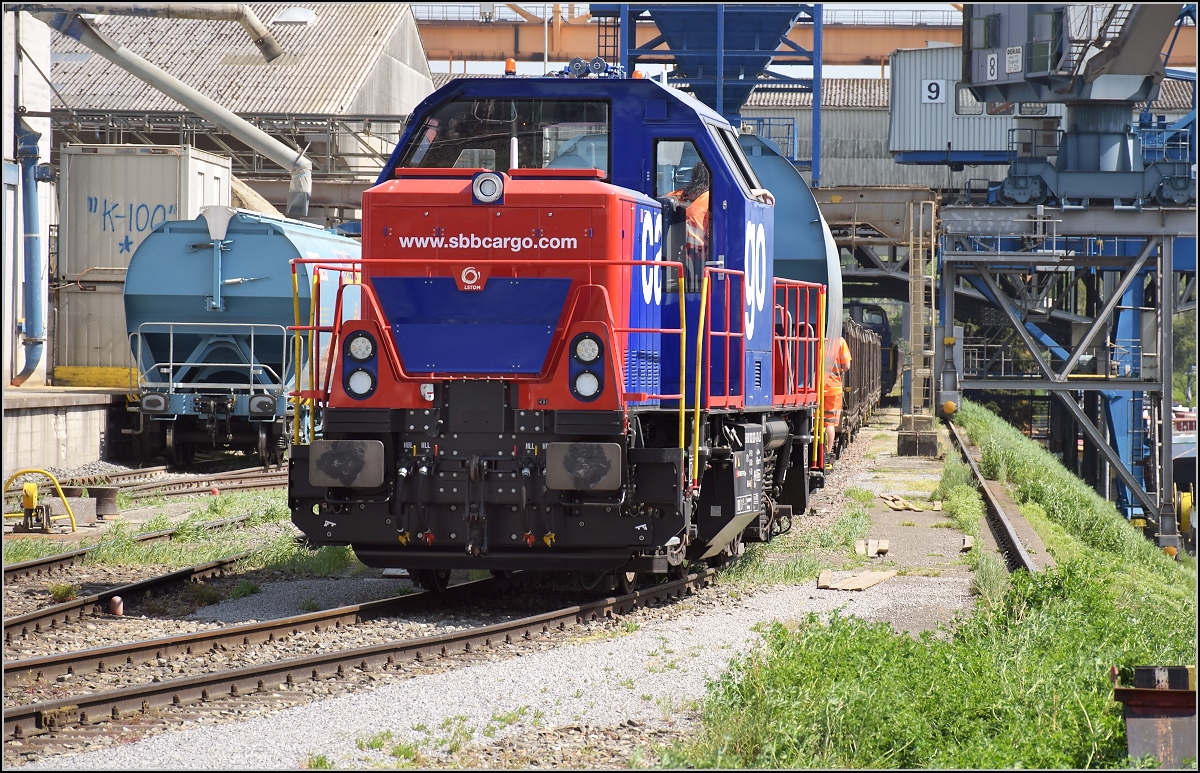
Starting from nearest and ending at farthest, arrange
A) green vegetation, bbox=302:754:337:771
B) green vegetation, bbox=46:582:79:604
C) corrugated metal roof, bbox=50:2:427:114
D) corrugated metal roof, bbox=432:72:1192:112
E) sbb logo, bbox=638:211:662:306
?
1. green vegetation, bbox=302:754:337:771
2. sbb logo, bbox=638:211:662:306
3. green vegetation, bbox=46:582:79:604
4. corrugated metal roof, bbox=50:2:427:114
5. corrugated metal roof, bbox=432:72:1192:112

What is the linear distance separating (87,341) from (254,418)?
238 inches

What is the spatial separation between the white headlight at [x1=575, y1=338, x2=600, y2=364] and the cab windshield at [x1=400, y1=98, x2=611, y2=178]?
159 centimetres

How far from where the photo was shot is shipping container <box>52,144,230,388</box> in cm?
2148

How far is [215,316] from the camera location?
17.7 meters

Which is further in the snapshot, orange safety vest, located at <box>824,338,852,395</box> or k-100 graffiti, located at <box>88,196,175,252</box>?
k-100 graffiti, located at <box>88,196,175,252</box>

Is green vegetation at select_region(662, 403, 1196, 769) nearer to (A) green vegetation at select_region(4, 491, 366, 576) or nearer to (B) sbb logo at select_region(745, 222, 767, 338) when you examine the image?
(B) sbb logo at select_region(745, 222, 767, 338)

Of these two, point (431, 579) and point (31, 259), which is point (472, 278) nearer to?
point (431, 579)

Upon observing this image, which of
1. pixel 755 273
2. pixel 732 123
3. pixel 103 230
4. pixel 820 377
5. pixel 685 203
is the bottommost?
pixel 820 377

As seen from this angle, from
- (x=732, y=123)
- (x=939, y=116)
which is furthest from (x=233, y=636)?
(x=939, y=116)

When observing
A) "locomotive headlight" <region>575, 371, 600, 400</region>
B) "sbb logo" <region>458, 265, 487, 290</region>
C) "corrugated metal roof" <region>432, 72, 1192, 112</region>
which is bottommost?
"locomotive headlight" <region>575, 371, 600, 400</region>

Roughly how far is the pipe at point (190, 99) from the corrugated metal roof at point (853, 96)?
81.4 ft

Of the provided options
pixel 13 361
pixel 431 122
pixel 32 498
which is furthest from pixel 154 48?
pixel 431 122

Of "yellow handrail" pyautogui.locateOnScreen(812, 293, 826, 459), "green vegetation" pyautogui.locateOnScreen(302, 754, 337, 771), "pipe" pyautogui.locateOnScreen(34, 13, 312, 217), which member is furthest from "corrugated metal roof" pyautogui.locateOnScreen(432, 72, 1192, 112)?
"green vegetation" pyautogui.locateOnScreen(302, 754, 337, 771)

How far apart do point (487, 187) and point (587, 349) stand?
116cm
